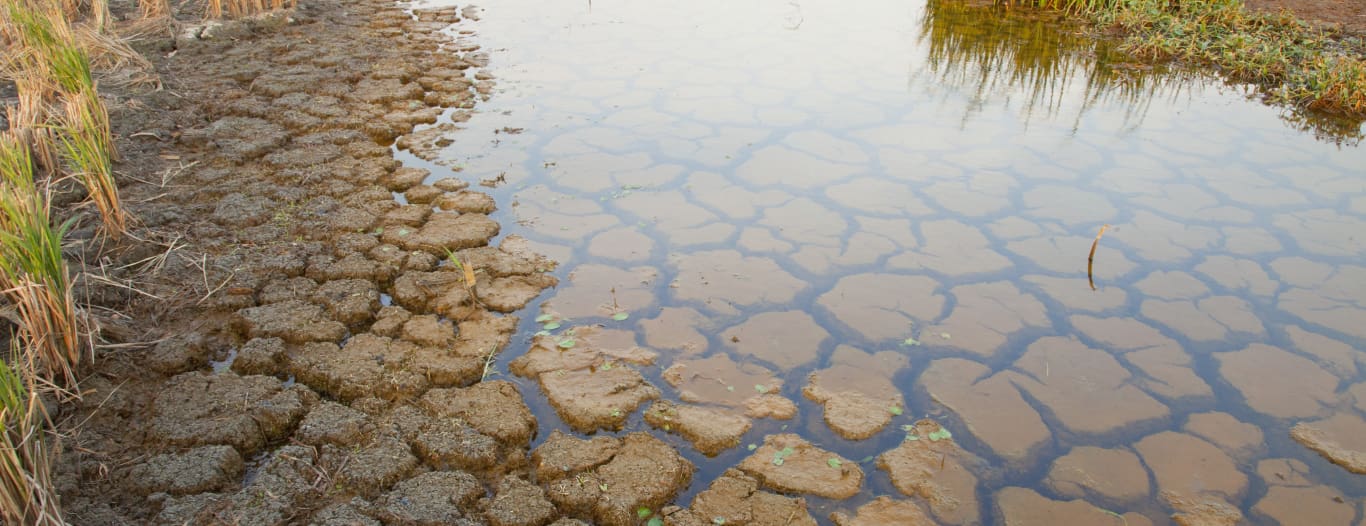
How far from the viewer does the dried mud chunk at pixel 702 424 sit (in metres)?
2.52

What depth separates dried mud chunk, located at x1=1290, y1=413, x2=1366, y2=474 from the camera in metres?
2.50

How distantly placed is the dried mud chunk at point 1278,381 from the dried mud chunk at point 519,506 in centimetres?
229

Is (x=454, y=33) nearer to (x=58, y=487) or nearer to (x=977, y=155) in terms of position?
(x=977, y=155)

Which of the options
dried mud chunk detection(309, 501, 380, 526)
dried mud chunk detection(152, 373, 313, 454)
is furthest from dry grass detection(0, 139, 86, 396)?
dried mud chunk detection(309, 501, 380, 526)

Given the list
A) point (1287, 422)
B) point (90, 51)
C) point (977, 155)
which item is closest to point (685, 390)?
point (1287, 422)

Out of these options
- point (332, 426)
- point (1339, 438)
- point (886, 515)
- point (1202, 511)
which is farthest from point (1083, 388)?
point (332, 426)

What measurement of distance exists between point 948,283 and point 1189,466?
117 centimetres

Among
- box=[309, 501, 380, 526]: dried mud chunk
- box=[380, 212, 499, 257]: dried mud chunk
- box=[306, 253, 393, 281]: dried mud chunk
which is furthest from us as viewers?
box=[380, 212, 499, 257]: dried mud chunk

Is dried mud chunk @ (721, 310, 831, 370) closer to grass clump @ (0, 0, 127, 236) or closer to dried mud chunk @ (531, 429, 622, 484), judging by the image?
dried mud chunk @ (531, 429, 622, 484)

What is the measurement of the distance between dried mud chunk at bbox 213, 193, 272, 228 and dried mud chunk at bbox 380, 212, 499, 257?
58 centimetres

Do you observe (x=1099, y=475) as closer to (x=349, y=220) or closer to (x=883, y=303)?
(x=883, y=303)

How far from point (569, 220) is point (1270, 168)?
3.81 meters

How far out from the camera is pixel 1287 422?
2.68m

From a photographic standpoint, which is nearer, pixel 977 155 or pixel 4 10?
pixel 977 155
